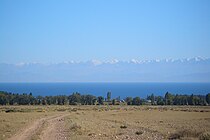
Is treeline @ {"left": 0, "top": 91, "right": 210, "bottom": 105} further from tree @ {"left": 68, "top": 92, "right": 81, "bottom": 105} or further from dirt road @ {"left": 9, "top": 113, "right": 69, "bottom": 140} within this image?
dirt road @ {"left": 9, "top": 113, "right": 69, "bottom": 140}

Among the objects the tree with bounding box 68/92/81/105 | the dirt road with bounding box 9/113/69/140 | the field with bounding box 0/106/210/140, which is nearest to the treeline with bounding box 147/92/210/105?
the tree with bounding box 68/92/81/105

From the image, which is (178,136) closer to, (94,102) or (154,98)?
(94,102)

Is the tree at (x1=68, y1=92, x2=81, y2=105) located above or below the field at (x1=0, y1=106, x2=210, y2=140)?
above

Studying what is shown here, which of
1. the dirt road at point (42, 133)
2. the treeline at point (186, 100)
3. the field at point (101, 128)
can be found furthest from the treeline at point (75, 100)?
the dirt road at point (42, 133)

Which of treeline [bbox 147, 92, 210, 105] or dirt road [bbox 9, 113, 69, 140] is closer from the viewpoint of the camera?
dirt road [bbox 9, 113, 69, 140]

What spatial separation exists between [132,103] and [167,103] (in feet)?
52.4

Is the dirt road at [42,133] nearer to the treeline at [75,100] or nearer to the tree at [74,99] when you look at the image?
the treeline at [75,100]

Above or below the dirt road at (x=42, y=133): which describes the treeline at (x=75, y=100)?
above

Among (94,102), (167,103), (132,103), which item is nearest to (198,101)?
(167,103)

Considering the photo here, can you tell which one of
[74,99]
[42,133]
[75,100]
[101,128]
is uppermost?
[74,99]

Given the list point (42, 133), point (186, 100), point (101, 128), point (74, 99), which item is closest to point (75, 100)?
point (74, 99)

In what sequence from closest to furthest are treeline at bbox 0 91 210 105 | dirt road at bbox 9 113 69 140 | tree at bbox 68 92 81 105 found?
1. dirt road at bbox 9 113 69 140
2. treeline at bbox 0 91 210 105
3. tree at bbox 68 92 81 105

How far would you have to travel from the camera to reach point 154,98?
182m

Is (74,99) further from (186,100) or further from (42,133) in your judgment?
(42,133)
